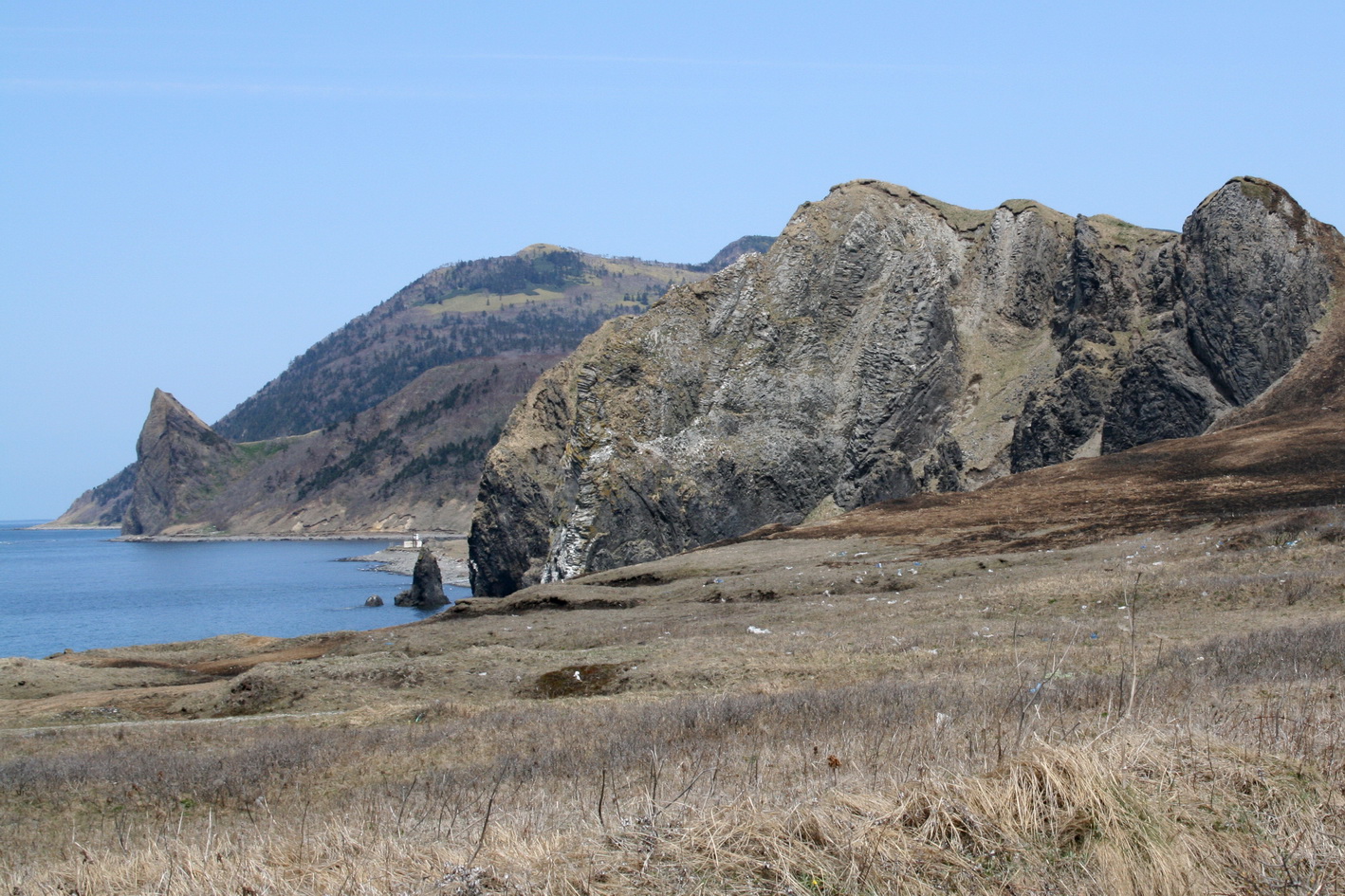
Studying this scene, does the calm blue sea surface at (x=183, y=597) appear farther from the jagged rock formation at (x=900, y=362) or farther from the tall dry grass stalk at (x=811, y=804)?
the tall dry grass stalk at (x=811, y=804)

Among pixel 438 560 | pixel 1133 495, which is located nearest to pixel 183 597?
pixel 438 560

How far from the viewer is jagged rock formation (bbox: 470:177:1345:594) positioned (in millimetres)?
59781

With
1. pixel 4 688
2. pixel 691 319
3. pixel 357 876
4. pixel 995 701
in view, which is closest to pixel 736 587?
pixel 4 688

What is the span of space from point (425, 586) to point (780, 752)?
7410 centimetres

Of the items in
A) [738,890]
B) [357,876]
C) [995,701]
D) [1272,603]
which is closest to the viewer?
[738,890]

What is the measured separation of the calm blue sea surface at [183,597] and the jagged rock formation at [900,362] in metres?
17.2

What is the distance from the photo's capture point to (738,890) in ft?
18.6

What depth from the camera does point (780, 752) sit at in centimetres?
1058

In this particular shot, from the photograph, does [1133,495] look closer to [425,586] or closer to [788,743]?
[788,743]

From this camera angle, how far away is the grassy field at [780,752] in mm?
5875

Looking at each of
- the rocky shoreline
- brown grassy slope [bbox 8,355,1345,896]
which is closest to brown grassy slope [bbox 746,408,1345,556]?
brown grassy slope [bbox 8,355,1345,896]

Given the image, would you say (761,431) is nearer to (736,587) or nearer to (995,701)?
(736,587)

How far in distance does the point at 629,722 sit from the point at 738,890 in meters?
8.91

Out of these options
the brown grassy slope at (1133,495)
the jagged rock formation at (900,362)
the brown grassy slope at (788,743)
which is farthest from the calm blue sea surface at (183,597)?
the brown grassy slope at (1133,495)
